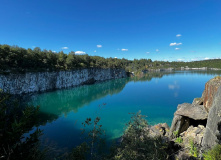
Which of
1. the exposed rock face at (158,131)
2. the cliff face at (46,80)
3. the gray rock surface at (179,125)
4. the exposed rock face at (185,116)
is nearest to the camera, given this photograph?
the exposed rock face at (185,116)

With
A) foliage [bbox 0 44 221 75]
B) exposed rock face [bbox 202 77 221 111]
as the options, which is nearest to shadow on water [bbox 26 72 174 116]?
foliage [bbox 0 44 221 75]

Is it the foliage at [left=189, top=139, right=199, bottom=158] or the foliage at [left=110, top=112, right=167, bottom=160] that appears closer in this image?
the foliage at [left=110, top=112, right=167, bottom=160]

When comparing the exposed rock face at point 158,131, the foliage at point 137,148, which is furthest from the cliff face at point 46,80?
the exposed rock face at point 158,131

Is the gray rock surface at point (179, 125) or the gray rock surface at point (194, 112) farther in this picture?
the gray rock surface at point (179, 125)

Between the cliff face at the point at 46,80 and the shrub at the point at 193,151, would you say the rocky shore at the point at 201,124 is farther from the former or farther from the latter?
the cliff face at the point at 46,80

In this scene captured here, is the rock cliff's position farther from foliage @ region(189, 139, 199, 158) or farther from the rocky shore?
foliage @ region(189, 139, 199, 158)

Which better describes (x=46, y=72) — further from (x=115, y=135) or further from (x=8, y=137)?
(x=8, y=137)

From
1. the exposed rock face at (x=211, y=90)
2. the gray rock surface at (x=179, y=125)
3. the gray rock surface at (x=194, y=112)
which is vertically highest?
the exposed rock face at (x=211, y=90)

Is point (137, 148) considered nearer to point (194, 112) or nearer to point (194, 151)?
point (194, 151)

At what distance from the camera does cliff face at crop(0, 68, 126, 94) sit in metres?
32.2

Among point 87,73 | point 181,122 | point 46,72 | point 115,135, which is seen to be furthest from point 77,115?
point 87,73

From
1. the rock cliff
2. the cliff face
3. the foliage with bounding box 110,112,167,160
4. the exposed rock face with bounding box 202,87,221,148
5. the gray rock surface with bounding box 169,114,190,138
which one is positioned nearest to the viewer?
the foliage with bounding box 110,112,167,160

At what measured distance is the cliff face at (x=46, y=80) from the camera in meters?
32.2

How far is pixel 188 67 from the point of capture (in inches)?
6388
